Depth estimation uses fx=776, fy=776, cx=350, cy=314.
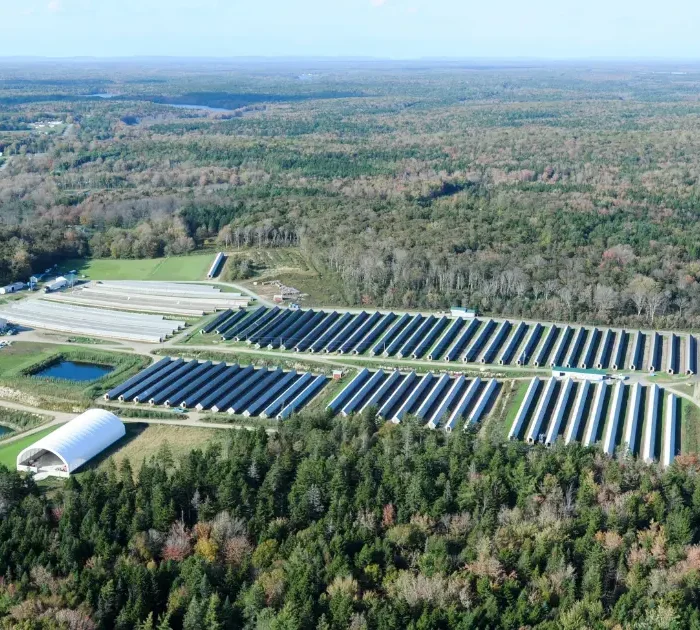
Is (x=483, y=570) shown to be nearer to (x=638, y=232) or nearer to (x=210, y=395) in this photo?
(x=210, y=395)

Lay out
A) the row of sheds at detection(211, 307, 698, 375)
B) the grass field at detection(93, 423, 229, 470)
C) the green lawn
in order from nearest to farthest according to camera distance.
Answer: the green lawn → the grass field at detection(93, 423, 229, 470) → the row of sheds at detection(211, 307, 698, 375)

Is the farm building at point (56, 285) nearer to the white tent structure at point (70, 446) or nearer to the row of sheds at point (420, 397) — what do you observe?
the white tent structure at point (70, 446)

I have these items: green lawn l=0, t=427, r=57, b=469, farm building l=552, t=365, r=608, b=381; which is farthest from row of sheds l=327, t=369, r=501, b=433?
green lawn l=0, t=427, r=57, b=469

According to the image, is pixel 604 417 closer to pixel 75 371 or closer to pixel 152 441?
pixel 152 441

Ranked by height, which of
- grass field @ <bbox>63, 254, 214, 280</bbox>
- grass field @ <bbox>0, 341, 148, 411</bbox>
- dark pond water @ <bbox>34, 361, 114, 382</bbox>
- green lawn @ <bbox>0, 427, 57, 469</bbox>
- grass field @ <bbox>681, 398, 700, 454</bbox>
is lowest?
grass field @ <bbox>681, 398, 700, 454</bbox>

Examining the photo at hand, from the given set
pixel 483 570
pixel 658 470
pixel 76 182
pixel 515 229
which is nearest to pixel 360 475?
pixel 483 570

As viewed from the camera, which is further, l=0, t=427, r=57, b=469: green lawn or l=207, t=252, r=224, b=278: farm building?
l=207, t=252, r=224, b=278: farm building

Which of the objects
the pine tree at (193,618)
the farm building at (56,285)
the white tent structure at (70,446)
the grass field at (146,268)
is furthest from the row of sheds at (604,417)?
the farm building at (56,285)

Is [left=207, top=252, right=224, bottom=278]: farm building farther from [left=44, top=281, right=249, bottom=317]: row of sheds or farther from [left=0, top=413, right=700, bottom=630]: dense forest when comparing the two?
[left=0, top=413, right=700, bottom=630]: dense forest
